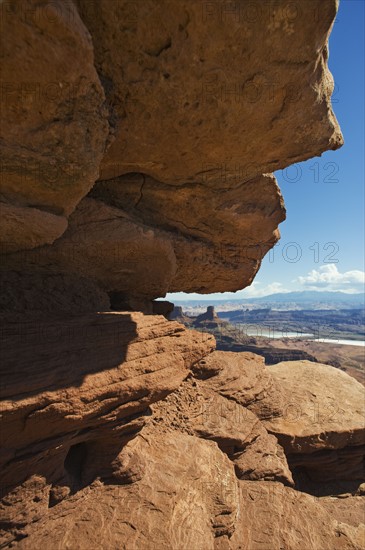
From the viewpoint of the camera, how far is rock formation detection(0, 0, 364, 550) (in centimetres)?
515

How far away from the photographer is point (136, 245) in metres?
9.47

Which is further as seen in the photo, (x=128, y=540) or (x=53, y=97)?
(x=128, y=540)

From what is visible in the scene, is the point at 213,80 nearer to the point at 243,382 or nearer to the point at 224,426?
the point at 224,426

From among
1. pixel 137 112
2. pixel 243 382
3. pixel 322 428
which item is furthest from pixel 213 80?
pixel 322 428

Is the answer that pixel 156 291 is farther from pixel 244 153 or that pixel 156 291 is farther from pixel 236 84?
pixel 236 84

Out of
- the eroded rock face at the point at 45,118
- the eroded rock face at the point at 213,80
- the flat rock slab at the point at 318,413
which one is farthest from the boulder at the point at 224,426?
the eroded rock face at the point at 213,80

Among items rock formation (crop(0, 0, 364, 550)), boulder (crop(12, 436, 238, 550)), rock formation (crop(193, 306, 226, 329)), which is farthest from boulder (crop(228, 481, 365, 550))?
rock formation (crop(193, 306, 226, 329))

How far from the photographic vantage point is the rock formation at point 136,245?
5.15 m

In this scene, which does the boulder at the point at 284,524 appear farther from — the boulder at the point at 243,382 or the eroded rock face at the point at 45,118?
the eroded rock face at the point at 45,118

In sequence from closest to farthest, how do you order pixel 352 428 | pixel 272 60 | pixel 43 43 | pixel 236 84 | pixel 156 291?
pixel 43 43 → pixel 272 60 → pixel 236 84 → pixel 156 291 → pixel 352 428

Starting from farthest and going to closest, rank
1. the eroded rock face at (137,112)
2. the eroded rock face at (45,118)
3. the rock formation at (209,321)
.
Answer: the rock formation at (209,321) → the eroded rock face at (137,112) → the eroded rock face at (45,118)

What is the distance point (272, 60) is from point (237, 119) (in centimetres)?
133

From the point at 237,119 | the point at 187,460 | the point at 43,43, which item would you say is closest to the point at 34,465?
the point at 187,460

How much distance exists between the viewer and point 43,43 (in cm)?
438
